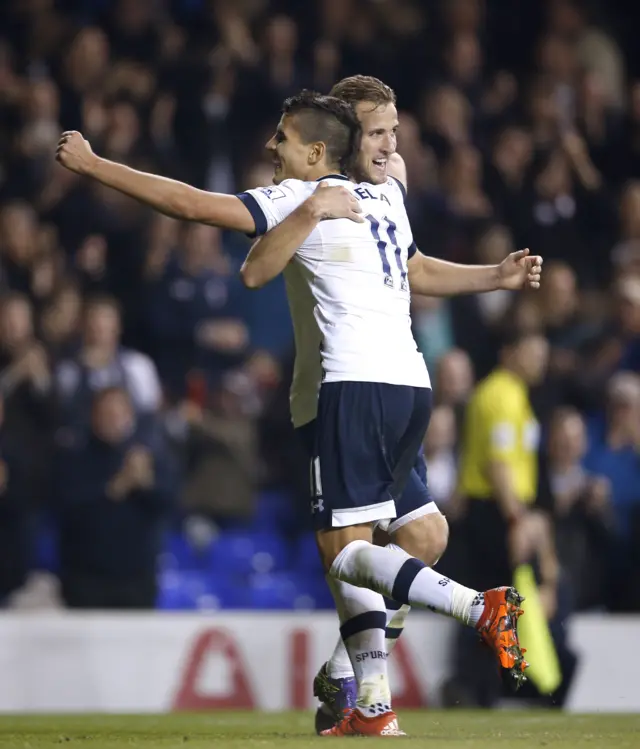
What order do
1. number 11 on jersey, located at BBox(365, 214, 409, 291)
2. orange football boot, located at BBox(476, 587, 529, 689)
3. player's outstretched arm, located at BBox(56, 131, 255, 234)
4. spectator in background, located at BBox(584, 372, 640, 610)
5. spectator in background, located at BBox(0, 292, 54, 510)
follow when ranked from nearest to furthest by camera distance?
1. orange football boot, located at BBox(476, 587, 529, 689)
2. player's outstretched arm, located at BBox(56, 131, 255, 234)
3. number 11 on jersey, located at BBox(365, 214, 409, 291)
4. spectator in background, located at BBox(0, 292, 54, 510)
5. spectator in background, located at BBox(584, 372, 640, 610)

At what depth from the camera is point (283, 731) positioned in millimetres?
6109

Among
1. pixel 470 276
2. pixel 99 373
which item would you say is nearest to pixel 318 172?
pixel 470 276

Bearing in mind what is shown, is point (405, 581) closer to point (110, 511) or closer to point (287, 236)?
point (287, 236)

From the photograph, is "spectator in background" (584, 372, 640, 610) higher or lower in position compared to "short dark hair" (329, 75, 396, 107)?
lower

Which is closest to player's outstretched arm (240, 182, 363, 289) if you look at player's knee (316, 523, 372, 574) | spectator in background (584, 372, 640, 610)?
player's knee (316, 523, 372, 574)

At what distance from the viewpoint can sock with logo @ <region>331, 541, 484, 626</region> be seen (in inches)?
195

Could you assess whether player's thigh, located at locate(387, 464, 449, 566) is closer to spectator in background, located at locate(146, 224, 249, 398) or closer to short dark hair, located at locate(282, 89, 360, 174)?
short dark hair, located at locate(282, 89, 360, 174)

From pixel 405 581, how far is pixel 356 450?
500 millimetres

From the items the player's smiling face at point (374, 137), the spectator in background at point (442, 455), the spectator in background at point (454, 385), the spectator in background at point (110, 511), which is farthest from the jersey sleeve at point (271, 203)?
the spectator in background at point (454, 385)

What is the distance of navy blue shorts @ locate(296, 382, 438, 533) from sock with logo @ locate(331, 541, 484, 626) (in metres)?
0.14

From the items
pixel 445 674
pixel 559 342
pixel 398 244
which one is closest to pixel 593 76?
pixel 559 342

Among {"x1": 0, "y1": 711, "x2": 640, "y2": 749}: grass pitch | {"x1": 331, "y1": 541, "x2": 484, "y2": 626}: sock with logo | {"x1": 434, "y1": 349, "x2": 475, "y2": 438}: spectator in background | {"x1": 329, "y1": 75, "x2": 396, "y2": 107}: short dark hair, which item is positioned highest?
{"x1": 329, "y1": 75, "x2": 396, "y2": 107}: short dark hair

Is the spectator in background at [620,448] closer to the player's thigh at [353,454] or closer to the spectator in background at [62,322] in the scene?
the spectator in background at [62,322]

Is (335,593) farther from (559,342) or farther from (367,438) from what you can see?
(559,342)
